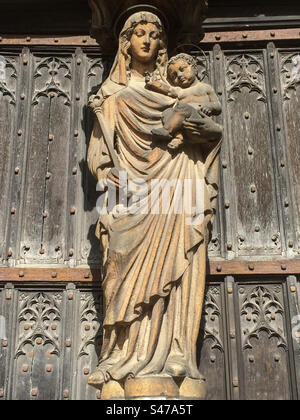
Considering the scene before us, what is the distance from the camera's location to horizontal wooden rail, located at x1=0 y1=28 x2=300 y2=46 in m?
5.54

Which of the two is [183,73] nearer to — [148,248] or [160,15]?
[160,15]

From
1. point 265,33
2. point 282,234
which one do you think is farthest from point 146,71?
point 282,234

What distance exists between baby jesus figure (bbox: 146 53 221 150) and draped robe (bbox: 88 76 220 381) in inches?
4.8

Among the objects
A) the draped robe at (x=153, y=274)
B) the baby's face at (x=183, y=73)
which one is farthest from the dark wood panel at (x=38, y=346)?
the baby's face at (x=183, y=73)

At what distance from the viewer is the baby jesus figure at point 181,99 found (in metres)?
4.44

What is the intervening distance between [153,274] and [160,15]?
2258 millimetres

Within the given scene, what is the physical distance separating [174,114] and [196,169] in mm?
420

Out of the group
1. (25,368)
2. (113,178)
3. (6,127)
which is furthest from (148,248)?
(6,127)

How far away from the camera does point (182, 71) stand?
470 cm

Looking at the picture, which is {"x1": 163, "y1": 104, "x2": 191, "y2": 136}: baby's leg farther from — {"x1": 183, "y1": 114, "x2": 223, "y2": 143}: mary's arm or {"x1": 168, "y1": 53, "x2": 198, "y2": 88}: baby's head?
{"x1": 168, "y1": 53, "x2": 198, "y2": 88}: baby's head

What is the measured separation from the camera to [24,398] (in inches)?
178

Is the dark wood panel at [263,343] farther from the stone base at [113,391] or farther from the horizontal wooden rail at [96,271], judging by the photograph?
the stone base at [113,391]
